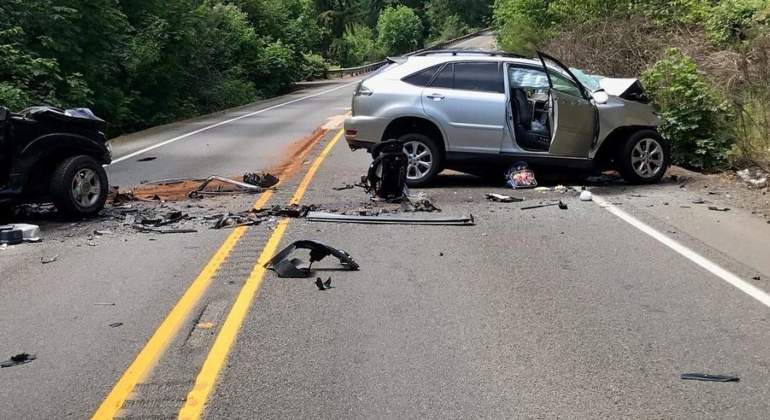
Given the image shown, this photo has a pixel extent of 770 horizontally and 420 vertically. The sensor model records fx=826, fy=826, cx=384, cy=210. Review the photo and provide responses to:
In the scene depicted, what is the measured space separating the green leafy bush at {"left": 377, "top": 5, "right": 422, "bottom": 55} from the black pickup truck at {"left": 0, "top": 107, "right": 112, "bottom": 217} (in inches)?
3059

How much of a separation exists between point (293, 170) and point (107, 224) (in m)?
4.91

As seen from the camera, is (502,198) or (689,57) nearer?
(502,198)

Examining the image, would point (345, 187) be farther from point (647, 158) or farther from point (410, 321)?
point (410, 321)

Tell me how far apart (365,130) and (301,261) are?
14.6 feet

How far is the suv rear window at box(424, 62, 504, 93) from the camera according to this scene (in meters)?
11.5

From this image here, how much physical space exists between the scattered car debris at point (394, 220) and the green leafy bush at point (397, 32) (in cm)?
7792

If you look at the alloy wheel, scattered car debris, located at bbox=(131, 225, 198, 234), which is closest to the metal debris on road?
scattered car debris, located at bbox=(131, 225, 198, 234)

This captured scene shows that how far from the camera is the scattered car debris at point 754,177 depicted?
11.5m

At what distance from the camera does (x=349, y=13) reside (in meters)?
84.4

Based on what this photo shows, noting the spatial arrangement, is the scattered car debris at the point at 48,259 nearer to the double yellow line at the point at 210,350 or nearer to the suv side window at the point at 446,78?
the double yellow line at the point at 210,350

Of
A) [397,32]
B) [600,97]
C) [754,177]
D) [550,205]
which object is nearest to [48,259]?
[550,205]

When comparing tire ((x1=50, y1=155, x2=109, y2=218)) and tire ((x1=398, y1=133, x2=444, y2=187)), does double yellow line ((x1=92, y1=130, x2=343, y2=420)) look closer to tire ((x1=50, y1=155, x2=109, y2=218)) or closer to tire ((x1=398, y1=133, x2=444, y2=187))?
tire ((x1=50, y1=155, x2=109, y2=218))

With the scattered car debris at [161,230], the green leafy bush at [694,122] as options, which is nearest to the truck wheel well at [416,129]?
the scattered car debris at [161,230]

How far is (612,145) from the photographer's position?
1177 centimetres
